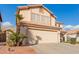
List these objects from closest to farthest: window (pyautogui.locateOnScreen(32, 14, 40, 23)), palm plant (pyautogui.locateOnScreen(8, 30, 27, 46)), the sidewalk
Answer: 1. the sidewalk
2. palm plant (pyautogui.locateOnScreen(8, 30, 27, 46))
3. window (pyautogui.locateOnScreen(32, 14, 40, 23))

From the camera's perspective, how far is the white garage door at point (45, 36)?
698cm

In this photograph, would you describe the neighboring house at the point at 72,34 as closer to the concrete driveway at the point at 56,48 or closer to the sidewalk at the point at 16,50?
the concrete driveway at the point at 56,48

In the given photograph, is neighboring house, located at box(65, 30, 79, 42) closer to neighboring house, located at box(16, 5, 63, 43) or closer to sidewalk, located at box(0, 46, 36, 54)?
Result: neighboring house, located at box(16, 5, 63, 43)

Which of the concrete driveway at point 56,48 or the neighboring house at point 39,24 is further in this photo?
the neighboring house at point 39,24

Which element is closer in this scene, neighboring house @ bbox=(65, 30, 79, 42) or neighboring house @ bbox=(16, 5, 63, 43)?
neighboring house @ bbox=(16, 5, 63, 43)

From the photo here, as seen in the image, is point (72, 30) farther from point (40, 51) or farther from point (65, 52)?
point (40, 51)

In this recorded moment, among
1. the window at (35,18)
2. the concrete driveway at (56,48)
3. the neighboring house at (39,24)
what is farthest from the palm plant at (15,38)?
the window at (35,18)

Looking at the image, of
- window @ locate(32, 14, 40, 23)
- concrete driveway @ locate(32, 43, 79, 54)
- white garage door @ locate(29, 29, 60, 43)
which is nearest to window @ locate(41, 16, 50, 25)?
window @ locate(32, 14, 40, 23)

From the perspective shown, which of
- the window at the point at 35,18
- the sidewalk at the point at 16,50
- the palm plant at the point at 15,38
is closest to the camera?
the sidewalk at the point at 16,50

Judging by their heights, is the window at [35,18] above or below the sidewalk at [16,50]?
above

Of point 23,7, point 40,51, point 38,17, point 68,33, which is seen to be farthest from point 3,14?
point 68,33

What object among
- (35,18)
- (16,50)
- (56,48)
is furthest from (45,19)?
(16,50)

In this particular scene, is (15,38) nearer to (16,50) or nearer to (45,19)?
(16,50)

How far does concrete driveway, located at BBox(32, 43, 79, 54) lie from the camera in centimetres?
662
